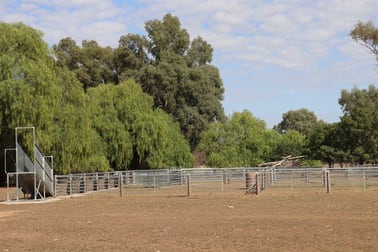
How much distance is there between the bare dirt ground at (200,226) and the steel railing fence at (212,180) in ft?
32.1

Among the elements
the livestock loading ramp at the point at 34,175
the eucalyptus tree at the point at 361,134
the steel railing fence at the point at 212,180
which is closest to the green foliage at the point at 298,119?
the eucalyptus tree at the point at 361,134

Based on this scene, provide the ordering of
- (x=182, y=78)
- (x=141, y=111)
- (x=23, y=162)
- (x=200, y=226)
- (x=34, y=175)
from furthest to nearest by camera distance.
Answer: (x=182, y=78) < (x=141, y=111) < (x=34, y=175) < (x=23, y=162) < (x=200, y=226)

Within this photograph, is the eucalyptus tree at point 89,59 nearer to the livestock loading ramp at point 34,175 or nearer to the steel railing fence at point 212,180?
the steel railing fence at point 212,180

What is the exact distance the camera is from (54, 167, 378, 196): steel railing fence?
35.3 meters

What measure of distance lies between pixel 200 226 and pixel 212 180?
26.2 m

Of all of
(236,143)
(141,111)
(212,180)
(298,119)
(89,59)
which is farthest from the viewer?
(298,119)

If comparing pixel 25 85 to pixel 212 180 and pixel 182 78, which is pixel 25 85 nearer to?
pixel 212 180

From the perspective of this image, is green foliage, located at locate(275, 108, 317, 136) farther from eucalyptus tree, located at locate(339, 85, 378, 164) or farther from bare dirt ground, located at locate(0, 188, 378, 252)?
bare dirt ground, located at locate(0, 188, 378, 252)

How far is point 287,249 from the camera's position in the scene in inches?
437

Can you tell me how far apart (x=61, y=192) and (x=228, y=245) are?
1017 inches

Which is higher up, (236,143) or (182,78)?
(182,78)

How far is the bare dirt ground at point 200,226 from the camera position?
12.1 metres

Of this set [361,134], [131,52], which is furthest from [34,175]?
[131,52]

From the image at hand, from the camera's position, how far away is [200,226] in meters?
15.8
